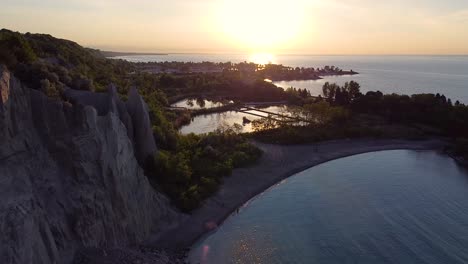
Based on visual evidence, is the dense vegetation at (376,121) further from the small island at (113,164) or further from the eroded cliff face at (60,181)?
the eroded cliff face at (60,181)

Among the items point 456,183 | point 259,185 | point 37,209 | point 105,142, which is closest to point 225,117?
point 259,185

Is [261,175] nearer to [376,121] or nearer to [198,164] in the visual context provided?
[198,164]

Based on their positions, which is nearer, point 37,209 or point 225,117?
point 37,209

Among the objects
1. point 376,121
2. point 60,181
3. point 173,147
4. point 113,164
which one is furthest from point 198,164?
point 376,121

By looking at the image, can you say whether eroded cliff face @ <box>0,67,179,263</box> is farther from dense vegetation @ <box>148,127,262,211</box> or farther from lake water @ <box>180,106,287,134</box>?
lake water @ <box>180,106,287,134</box>

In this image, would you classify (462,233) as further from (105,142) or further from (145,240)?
(105,142)

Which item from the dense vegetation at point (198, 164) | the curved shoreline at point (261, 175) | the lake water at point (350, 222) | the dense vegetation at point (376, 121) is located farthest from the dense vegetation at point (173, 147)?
the dense vegetation at point (376, 121)
